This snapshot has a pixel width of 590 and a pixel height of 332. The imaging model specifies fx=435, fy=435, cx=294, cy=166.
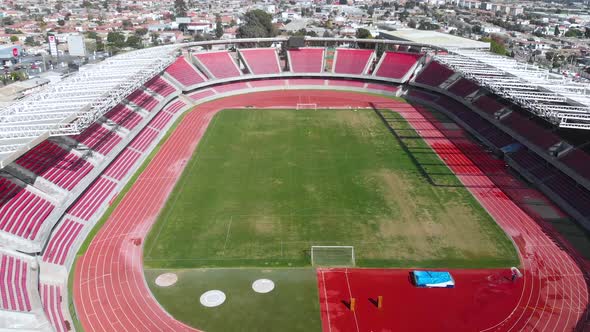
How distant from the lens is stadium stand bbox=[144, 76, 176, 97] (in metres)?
51.2

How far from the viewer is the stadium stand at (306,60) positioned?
66062 millimetres

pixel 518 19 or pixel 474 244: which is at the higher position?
pixel 518 19

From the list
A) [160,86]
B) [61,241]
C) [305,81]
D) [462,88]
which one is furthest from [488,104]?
[61,241]

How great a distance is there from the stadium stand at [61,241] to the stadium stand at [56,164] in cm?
321

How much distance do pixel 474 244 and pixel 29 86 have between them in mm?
56893

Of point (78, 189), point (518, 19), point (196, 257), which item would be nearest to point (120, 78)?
point (78, 189)

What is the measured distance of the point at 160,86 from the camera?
173 ft

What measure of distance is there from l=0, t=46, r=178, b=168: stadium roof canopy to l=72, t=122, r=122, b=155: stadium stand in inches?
155

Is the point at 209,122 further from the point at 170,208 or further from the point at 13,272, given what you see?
the point at 13,272

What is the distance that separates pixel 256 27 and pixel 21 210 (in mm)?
87865

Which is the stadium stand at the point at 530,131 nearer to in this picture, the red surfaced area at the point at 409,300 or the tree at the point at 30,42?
the red surfaced area at the point at 409,300

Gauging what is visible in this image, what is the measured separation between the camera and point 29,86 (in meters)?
56.9

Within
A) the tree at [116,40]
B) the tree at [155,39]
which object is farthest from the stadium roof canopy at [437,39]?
the tree at [116,40]

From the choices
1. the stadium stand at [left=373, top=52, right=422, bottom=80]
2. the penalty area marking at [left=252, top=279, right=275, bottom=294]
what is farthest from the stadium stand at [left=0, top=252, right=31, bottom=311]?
the stadium stand at [left=373, top=52, right=422, bottom=80]
